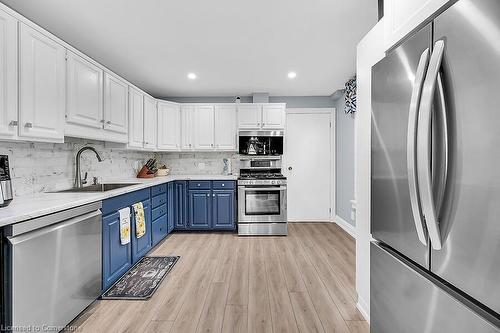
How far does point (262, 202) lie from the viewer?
4.34m

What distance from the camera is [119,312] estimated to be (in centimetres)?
211

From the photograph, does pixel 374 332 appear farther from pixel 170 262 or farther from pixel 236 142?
pixel 236 142

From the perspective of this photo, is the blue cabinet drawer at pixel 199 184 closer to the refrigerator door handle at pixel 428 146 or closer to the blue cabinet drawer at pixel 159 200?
the blue cabinet drawer at pixel 159 200

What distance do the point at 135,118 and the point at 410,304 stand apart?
3.72 meters

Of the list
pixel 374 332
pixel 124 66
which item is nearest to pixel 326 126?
pixel 124 66

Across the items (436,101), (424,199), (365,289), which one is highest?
(436,101)

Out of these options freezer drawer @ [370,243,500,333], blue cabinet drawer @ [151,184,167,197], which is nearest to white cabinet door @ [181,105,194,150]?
blue cabinet drawer @ [151,184,167,197]

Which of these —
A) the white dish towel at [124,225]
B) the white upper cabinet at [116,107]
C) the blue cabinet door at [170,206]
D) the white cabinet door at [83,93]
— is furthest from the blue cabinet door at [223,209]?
the white cabinet door at [83,93]

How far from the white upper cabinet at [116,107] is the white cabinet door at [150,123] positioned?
589 mm

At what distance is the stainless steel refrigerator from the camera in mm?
628

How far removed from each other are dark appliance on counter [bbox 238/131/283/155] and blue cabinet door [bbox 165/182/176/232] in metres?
1.35

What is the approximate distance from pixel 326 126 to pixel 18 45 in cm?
455

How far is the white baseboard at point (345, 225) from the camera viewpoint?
4210mm

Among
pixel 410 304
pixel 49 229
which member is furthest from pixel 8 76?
pixel 410 304
